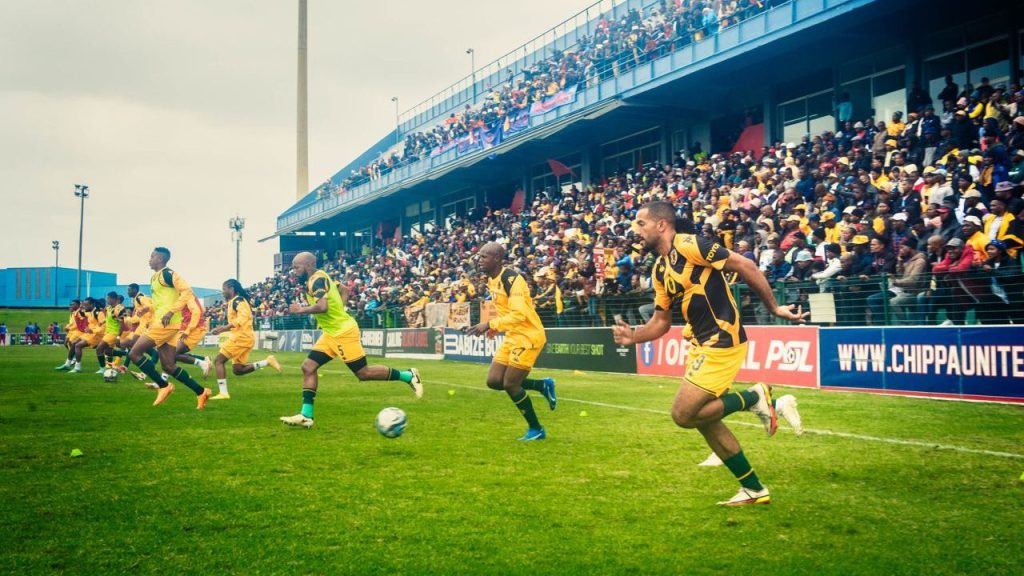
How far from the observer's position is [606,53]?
3200 cm

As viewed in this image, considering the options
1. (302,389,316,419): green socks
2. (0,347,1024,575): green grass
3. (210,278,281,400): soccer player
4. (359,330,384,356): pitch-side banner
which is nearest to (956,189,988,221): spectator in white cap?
(0,347,1024,575): green grass

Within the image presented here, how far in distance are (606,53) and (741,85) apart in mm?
5596

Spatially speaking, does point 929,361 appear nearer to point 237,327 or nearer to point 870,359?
point 870,359

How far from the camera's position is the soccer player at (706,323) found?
5.98 meters

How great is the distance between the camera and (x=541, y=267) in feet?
88.1

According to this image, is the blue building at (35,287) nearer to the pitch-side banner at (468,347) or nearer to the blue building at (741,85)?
the blue building at (741,85)

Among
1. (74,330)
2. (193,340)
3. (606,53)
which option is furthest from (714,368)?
(606,53)

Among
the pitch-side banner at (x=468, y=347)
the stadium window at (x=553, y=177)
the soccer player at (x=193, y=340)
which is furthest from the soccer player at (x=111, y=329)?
the stadium window at (x=553, y=177)

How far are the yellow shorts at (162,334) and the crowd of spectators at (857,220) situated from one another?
8315mm

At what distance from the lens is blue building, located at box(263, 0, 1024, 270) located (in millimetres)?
22719

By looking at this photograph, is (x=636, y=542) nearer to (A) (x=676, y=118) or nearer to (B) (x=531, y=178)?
(A) (x=676, y=118)

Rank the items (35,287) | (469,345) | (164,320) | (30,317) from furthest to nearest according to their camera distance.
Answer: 1. (35,287)
2. (30,317)
3. (469,345)
4. (164,320)

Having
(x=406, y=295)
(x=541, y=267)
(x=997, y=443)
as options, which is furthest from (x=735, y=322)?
(x=406, y=295)

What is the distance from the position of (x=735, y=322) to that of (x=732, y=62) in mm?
21823
